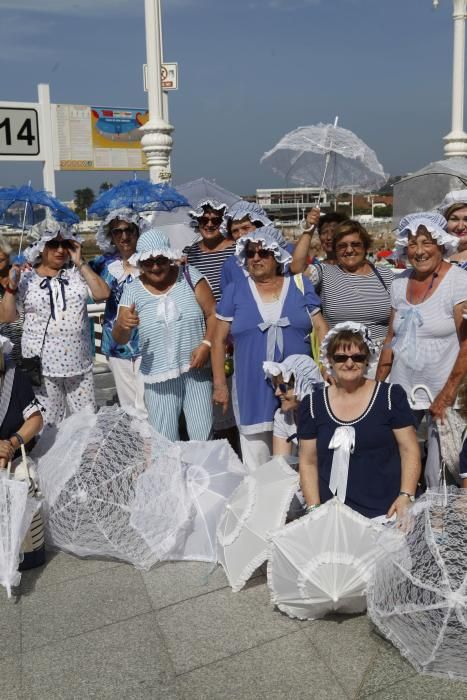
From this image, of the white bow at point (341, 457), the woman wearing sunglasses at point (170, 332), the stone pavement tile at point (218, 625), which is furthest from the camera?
the woman wearing sunglasses at point (170, 332)

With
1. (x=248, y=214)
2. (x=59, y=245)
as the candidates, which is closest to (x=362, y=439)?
(x=248, y=214)

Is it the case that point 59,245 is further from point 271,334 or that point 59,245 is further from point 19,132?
point 19,132

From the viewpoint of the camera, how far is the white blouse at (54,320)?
462 cm

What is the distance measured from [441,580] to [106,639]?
139cm

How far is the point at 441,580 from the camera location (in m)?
2.74

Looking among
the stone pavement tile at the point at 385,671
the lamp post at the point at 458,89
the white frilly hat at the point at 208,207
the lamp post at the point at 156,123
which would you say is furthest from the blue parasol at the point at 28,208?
the lamp post at the point at 458,89

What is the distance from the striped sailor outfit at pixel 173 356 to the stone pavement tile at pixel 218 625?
1193mm

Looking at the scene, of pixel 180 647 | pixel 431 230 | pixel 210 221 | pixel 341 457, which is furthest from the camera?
pixel 210 221

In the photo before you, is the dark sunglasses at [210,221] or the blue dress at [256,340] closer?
the blue dress at [256,340]

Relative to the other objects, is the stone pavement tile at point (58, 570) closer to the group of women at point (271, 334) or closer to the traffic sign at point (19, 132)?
the group of women at point (271, 334)

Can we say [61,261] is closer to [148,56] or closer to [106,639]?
[106,639]

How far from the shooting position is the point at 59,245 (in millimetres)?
4695

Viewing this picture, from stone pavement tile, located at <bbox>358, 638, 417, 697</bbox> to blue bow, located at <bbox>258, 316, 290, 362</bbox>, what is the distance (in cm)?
164

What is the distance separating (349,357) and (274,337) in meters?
0.75
